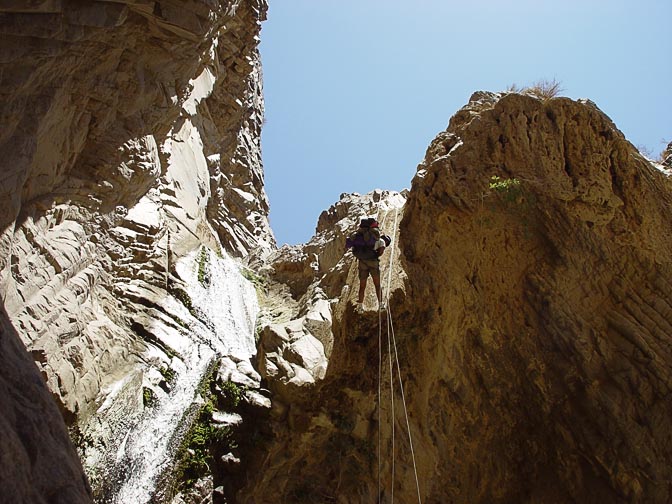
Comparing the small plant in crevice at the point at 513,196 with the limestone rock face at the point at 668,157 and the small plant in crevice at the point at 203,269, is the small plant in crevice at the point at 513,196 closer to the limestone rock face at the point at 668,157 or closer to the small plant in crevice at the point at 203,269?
the limestone rock face at the point at 668,157

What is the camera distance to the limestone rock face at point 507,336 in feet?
33.9

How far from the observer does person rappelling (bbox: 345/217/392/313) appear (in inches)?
393

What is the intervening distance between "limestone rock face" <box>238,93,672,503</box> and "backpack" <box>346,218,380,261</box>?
26.9 inches

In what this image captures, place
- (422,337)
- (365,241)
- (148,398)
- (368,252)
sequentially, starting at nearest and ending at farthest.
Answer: (368,252)
(365,241)
(422,337)
(148,398)

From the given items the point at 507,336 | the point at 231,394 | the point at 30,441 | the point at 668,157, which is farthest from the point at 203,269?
the point at 668,157

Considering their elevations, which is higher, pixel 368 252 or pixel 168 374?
pixel 368 252

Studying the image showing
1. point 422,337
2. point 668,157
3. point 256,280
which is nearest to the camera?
point 422,337

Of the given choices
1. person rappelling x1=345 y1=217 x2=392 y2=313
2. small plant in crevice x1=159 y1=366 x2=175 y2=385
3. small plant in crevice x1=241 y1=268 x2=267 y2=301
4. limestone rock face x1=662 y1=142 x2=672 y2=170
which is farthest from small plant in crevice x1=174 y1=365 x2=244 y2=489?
limestone rock face x1=662 y1=142 x2=672 y2=170

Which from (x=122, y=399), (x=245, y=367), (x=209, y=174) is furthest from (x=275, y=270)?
(x=122, y=399)

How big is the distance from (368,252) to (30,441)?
6780 mm

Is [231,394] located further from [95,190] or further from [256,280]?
[256,280]

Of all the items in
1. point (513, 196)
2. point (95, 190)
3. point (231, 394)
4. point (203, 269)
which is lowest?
point (231, 394)

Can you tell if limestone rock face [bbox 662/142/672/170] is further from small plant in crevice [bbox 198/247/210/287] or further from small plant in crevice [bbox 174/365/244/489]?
small plant in crevice [bbox 198/247/210/287]

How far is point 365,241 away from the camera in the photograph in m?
10.3
